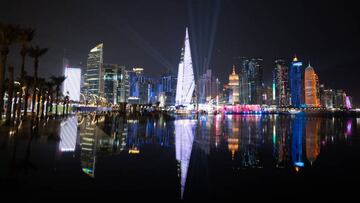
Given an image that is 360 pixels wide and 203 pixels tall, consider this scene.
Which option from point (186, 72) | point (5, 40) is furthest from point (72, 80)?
point (5, 40)

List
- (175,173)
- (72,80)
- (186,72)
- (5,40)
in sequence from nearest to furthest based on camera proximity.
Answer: (175,173) < (5,40) < (186,72) < (72,80)

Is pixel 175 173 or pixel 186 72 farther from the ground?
pixel 186 72

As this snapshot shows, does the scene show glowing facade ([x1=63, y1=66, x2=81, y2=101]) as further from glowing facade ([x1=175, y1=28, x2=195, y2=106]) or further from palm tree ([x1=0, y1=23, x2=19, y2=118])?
palm tree ([x1=0, y1=23, x2=19, y2=118])

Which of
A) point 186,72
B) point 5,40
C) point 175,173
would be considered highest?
point 186,72

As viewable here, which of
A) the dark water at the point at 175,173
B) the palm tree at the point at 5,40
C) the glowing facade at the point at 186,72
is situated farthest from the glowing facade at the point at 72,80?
the dark water at the point at 175,173

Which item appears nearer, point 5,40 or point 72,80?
point 5,40

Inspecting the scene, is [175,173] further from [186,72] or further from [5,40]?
[186,72]

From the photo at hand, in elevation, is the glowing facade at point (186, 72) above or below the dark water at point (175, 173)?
above

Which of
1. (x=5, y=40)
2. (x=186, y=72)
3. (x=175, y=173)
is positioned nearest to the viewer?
(x=175, y=173)

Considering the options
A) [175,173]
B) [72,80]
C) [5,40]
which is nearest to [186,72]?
[72,80]

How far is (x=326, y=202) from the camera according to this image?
6129 mm

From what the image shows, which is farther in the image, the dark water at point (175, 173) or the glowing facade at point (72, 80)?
the glowing facade at point (72, 80)

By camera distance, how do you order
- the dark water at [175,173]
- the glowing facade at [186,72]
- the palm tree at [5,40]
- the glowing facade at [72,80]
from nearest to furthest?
the dark water at [175,173] < the palm tree at [5,40] < the glowing facade at [186,72] < the glowing facade at [72,80]

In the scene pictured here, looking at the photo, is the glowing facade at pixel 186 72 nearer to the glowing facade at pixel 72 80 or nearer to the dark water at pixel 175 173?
the glowing facade at pixel 72 80
